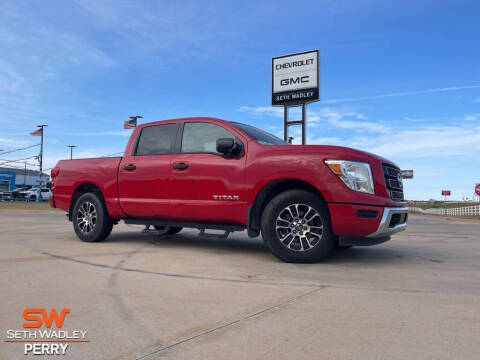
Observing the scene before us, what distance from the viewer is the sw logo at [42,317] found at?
271 cm

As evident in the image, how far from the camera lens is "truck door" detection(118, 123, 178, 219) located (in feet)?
20.2

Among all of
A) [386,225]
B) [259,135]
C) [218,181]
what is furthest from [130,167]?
[386,225]

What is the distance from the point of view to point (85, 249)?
612 centimetres

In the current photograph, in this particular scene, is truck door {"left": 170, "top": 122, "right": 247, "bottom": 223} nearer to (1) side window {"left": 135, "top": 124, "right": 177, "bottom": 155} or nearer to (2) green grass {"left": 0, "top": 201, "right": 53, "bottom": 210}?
(1) side window {"left": 135, "top": 124, "right": 177, "bottom": 155}

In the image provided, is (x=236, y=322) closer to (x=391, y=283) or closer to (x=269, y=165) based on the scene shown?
(x=391, y=283)

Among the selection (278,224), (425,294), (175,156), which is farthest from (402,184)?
(175,156)

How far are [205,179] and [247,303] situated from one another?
271cm

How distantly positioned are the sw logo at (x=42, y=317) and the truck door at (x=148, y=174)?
3175mm

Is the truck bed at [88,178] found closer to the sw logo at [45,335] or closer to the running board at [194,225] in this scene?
the running board at [194,225]

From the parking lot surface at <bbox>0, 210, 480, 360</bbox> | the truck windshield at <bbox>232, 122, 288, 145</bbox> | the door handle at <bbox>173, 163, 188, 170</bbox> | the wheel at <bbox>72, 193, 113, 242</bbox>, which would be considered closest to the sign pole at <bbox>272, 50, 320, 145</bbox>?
the truck windshield at <bbox>232, 122, 288, 145</bbox>

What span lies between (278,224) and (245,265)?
2.09 feet

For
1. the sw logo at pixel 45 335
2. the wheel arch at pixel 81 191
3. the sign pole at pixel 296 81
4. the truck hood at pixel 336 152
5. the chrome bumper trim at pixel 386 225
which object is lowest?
the sw logo at pixel 45 335

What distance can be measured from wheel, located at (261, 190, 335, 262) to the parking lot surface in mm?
185

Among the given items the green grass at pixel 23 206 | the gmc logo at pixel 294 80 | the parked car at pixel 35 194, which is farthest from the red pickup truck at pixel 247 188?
the parked car at pixel 35 194
